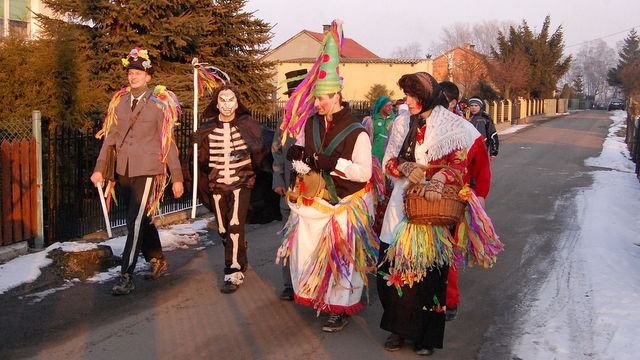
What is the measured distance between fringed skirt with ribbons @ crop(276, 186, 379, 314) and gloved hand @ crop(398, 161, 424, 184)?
2.25 feet

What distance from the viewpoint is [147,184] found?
6.50 m

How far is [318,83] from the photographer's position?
18.0 feet

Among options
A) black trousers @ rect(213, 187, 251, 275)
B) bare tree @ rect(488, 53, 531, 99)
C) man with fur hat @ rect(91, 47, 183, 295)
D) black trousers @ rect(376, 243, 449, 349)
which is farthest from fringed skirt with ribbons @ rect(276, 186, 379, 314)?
bare tree @ rect(488, 53, 531, 99)

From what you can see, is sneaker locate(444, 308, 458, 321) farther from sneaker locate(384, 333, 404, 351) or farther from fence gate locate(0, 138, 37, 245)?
fence gate locate(0, 138, 37, 245)

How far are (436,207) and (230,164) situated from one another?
2512 millimetres

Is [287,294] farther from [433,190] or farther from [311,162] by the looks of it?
[433,190]

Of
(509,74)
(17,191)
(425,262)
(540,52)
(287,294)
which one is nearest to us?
(425,262)

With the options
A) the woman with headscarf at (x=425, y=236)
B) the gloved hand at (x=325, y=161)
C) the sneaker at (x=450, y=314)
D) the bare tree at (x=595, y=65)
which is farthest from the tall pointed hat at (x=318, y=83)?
the bare tree at (x=595, y=65)

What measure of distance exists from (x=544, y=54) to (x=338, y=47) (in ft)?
175

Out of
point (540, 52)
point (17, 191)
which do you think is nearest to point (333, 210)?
point (17, 191)

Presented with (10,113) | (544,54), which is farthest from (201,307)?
(544,54)

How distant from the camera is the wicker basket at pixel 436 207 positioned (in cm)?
464

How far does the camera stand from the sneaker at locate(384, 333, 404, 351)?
5008mm

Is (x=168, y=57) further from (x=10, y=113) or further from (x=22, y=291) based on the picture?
(x=22, y=291)
